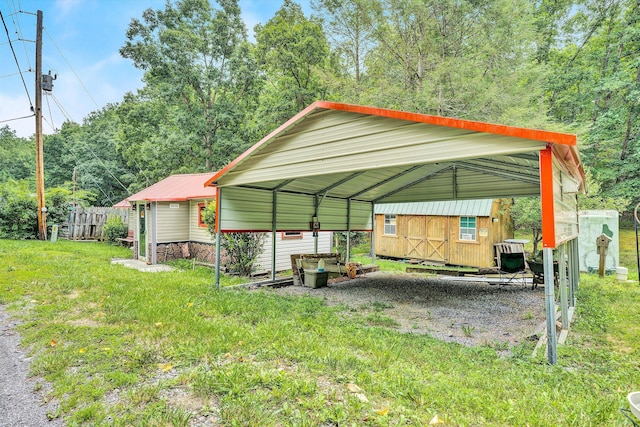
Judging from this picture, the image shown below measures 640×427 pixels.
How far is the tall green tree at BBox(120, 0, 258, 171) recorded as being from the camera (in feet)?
67.2

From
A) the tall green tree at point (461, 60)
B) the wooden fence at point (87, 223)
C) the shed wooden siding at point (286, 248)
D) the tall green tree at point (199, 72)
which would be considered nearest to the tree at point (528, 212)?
the tall green tree at point (461, 60)

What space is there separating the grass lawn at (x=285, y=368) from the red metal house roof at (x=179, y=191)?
20.9 feet

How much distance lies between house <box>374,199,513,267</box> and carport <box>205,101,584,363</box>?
3.94 m

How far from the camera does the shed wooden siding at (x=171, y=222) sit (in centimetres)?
1223

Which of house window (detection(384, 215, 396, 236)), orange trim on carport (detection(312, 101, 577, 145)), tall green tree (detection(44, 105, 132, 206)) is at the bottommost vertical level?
house window (detection(384, 215, 396, 236))

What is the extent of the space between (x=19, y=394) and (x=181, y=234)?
10.5 meters

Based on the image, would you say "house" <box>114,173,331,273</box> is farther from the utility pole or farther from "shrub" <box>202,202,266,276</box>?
the utility pole

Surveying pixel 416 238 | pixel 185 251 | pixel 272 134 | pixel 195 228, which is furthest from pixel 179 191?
pixel 416 238

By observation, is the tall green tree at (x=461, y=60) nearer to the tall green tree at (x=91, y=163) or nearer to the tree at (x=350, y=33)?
the tree at (x=350, y=33)

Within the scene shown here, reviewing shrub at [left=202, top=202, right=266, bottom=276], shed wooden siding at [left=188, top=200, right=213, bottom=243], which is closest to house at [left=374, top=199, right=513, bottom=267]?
shrub at [left=202, top=202, right=266, bottom=276]

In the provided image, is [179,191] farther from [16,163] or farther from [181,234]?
[16,163]

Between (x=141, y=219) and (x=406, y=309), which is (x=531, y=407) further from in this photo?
(x=141, y=219)

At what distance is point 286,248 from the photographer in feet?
38.9

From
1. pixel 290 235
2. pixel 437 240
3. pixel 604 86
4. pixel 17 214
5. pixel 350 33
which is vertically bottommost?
pixel 437 240
